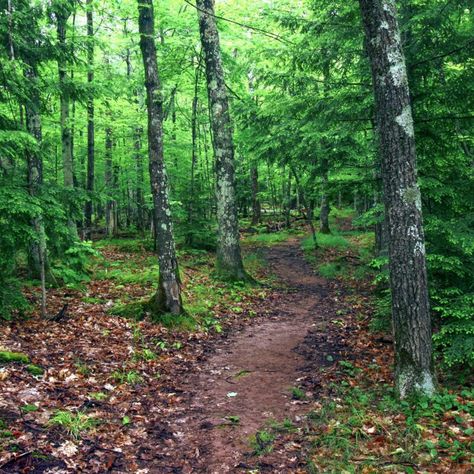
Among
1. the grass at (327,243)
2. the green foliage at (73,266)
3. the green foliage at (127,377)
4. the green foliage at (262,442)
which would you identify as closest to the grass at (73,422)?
the green foliage at (127,377)

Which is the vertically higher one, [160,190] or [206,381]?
[160,190]

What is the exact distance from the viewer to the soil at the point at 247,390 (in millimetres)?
4449

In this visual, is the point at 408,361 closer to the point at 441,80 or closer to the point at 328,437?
the point at 328,437

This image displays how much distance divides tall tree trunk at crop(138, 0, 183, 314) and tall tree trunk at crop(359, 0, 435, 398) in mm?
5240

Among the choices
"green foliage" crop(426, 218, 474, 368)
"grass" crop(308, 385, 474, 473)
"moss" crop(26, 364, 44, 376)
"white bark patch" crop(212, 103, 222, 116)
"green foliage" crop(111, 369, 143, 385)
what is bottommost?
"grass" crop(308, 385, 474, 473)

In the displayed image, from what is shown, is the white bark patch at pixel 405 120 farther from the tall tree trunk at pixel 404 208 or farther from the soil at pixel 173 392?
the soil at pixel 173 392

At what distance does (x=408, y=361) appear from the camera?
5.31m

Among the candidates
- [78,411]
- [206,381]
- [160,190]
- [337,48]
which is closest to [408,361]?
[206,381]

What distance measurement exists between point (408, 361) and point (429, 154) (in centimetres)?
380

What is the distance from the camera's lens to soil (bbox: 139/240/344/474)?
4.45m

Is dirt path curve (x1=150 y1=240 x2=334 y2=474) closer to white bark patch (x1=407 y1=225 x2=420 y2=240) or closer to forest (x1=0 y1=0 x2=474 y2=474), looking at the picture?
forest (x1=0 y1=0 x2=474 y2=474)

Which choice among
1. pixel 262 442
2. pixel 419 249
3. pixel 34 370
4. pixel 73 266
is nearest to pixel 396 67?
pixel 419 249

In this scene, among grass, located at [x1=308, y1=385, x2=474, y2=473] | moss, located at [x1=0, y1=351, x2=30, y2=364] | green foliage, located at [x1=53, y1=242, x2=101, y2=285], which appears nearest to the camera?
grass, located at [x1=308, y1=385, x2=474, y2=473]

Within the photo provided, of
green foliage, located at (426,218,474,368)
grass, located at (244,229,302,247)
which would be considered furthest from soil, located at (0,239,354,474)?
grass, located at (244,229,302,247)
